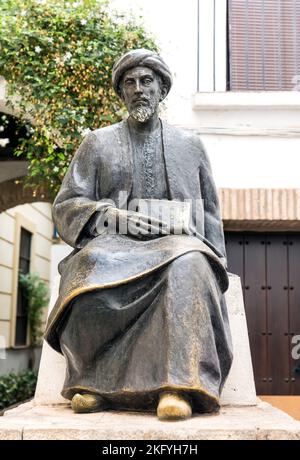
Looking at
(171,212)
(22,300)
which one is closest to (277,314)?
(171,212)

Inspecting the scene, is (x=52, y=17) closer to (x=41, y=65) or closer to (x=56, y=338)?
(x=41, y=65)

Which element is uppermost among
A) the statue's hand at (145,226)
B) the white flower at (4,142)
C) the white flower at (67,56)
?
→ the white flower at (67,56)

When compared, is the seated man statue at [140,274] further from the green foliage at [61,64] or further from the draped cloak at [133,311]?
the green foliage at [61,64]

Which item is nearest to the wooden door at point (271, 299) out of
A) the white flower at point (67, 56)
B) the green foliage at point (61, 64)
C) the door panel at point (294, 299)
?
the door panel at point (294, 299)

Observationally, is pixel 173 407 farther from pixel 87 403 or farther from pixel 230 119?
pixel 230 119

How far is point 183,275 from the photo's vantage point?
2.74 metres

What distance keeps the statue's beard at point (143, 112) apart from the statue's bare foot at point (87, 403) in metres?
1.32

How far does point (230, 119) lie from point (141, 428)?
4.73 m

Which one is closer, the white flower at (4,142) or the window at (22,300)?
the white flower at (4,142)

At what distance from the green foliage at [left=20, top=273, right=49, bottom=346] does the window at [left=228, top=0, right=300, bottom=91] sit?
22.1ft

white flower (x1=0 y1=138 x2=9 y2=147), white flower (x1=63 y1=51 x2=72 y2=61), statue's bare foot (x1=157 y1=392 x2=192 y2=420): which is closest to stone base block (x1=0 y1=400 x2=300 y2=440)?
statue's bare foot (x1=157 y1=392 x2=192 y2=420)

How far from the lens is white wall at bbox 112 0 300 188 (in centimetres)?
652

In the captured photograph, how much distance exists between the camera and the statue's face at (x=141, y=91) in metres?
3.25
